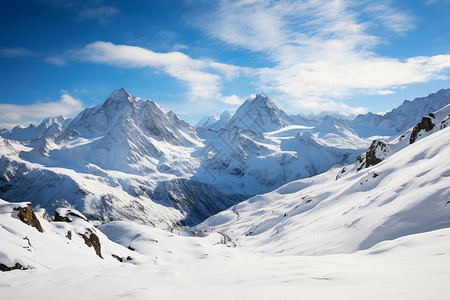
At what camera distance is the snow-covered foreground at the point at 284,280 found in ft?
29.0

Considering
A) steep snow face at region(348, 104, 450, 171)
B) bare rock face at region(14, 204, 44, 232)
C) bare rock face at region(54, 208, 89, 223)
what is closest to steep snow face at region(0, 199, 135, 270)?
bare rock face at region(14, 204, 44, 232)

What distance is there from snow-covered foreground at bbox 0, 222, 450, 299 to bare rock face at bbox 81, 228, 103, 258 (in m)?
24.7

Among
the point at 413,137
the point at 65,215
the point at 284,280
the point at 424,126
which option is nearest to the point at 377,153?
the point at 413,137

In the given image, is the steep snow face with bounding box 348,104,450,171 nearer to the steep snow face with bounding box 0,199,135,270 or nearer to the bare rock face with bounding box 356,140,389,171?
the bare rock face with bounding box 356,140,389,171

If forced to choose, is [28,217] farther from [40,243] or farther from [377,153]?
[377,153]

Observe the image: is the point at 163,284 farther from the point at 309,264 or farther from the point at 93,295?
the point at 309,264

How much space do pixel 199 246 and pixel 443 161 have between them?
55.8 m

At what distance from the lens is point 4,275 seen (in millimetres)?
15555

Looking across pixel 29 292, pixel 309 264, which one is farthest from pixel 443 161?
pixel 29 292

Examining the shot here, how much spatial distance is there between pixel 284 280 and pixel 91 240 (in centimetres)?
3811

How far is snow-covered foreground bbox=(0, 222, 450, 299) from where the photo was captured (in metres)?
8.84

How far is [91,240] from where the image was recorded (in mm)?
41375

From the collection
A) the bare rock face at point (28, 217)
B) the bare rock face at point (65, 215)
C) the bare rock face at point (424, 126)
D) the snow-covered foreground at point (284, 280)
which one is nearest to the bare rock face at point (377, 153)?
the bare rock face at point (424, 126)

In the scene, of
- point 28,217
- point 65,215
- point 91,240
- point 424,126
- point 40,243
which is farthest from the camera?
point 424,126
